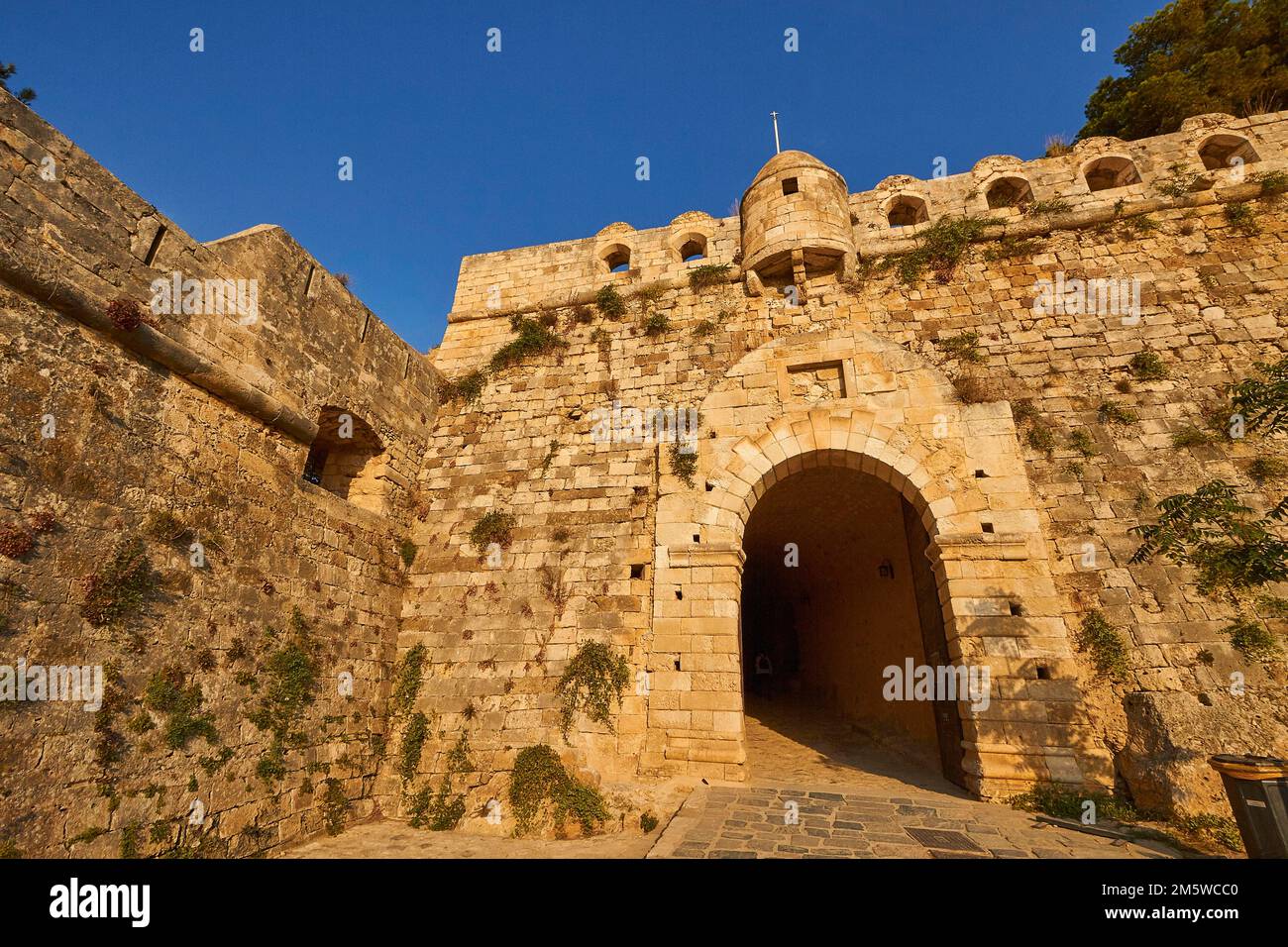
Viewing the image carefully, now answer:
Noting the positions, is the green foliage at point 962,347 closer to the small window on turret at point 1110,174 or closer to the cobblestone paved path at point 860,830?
the small window on turret at point 1110,174

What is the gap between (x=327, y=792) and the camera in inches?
247

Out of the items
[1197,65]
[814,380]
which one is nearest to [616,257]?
[814,380]

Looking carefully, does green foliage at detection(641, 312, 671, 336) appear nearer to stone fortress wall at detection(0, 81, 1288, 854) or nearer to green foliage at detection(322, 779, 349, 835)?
stone fortress wall at detection(0, 81, 1288, 854)

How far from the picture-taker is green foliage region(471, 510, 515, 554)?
8.34 metres

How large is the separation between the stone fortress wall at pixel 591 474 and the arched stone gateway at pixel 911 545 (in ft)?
0.15

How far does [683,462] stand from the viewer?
328 inches

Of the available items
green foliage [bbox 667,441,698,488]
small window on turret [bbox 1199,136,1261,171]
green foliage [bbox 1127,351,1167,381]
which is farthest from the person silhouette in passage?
small window on turret [bbox 1199,136,1261,171]

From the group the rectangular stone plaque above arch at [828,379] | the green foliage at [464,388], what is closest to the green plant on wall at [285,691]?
the green foliage at [464,388]

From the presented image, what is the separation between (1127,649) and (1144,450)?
8.97 feet

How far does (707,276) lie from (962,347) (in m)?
4.30

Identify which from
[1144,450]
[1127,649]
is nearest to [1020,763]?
[1127,649]

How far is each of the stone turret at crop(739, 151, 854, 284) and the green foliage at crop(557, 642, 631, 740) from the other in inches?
266

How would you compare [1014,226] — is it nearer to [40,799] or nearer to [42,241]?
[42,241]
